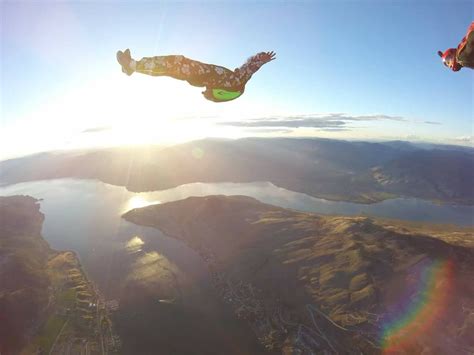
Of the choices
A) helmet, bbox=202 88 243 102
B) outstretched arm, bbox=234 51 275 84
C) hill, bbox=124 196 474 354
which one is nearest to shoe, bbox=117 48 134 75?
helmet, bbox=202 88 243 102

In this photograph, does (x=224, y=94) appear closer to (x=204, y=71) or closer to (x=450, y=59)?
(x=204, y=71)

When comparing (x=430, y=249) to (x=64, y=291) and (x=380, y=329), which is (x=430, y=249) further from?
(x=64, y=291)

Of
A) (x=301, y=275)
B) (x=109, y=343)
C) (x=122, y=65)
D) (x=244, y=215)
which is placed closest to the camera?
(x=122, y=65)

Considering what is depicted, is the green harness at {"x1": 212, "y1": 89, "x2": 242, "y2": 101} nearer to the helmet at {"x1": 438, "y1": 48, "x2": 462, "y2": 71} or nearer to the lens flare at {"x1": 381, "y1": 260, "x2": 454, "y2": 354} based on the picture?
the helmet at {"x1": 438, "y1": 48, "x2": 462, "y2": 71}

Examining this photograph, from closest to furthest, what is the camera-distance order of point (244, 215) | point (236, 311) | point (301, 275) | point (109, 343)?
1. point (109, 343)
2. point (236, 311)
3. point (301, 275)
4. point (244, 215)

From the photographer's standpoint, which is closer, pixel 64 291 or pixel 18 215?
pixel 64 291

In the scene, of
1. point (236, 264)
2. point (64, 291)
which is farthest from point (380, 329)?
point (64, 291)
